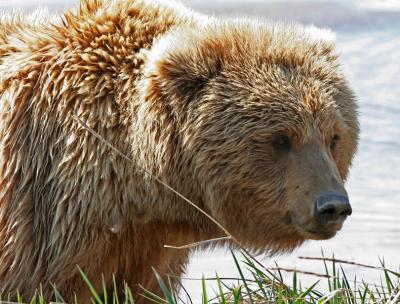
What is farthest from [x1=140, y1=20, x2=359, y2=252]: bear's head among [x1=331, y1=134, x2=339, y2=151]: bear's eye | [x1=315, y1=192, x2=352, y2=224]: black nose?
[x1=315, y1=192, x2=352, y2=224]: black nose

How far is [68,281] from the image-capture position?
598 cm

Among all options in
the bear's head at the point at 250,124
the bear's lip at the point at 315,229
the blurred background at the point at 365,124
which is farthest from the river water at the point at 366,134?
the bear's lip at the point at 315,229

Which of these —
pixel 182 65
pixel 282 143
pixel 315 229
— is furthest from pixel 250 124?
pixel 315 229

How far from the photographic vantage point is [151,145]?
5.92m

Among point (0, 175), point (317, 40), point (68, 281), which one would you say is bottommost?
point (68, 281)

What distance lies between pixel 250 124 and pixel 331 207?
62cm

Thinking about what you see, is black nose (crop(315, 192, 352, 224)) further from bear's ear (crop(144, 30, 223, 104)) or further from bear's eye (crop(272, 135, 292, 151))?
bear's ear (crop(144, 30, 223, 104))

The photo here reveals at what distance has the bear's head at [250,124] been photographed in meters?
5.90

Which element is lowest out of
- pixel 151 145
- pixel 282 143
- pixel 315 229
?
pixel 315 229

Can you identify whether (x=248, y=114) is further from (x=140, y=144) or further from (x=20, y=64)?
(x=20, y=64)

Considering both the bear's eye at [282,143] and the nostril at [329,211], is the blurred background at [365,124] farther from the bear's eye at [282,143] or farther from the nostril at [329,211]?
the nostril at [329,211]

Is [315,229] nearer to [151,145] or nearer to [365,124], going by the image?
[151,145]

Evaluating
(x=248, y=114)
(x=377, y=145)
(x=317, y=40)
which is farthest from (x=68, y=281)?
(x=377, y=145)

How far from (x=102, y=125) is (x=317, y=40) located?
4.09 ft
